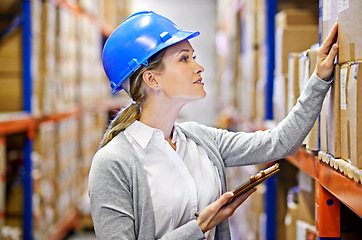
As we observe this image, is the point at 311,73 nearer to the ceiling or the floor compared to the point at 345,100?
nearer to the ceiling

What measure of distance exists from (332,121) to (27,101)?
3519 millimetres

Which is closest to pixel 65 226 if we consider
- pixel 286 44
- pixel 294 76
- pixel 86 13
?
pixel 86 13

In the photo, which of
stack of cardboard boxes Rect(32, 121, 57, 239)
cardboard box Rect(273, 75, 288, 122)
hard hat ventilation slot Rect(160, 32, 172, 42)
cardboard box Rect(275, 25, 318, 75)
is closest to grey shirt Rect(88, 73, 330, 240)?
hard hat ventilation slot Rect(160, 32, 172, 42)

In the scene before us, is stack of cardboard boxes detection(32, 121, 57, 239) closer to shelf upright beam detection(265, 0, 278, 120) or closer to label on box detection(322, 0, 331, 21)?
shelf upright beam detection(265, 0, 278, 120)

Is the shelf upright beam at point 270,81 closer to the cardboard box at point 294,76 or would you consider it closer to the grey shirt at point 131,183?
the cardboard box at point 294,76

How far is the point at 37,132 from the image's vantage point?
4766 mm

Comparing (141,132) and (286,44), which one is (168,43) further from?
(286,44)

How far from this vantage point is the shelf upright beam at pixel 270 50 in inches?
125

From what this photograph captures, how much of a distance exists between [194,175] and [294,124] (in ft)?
1.51

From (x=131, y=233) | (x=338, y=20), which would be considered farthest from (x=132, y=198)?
(x=338, y=20)

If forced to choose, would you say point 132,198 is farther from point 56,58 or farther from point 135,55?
point 56,58

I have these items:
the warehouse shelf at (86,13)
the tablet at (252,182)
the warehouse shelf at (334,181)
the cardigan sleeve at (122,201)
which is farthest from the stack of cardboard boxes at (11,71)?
the tablet at (252,182)

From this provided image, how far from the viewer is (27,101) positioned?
4461 mm

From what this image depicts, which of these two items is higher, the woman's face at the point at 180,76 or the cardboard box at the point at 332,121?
the woman's face at the point at 180,76
